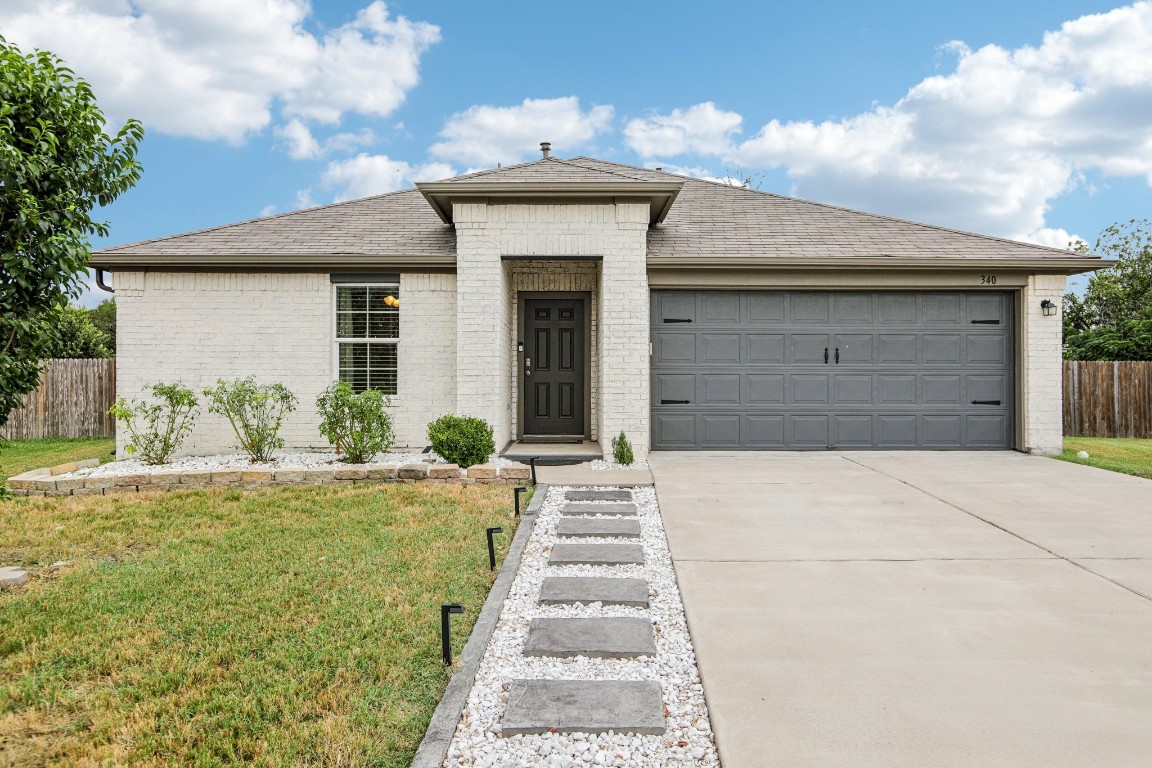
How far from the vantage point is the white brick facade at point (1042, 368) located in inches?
359

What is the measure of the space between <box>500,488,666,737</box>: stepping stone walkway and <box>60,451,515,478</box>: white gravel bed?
146 inches

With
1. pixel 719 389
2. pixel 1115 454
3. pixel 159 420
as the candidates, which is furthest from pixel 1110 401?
pixel 159 420

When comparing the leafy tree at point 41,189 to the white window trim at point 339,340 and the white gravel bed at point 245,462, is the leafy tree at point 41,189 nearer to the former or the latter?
the white gravel bed at point 245,462

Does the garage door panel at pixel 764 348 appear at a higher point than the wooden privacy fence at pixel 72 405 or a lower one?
higher

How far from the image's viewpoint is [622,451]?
8.23 meters

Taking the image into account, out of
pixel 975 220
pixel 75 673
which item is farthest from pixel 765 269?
pixel 975 220

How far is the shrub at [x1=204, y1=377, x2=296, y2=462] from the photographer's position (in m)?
8.13

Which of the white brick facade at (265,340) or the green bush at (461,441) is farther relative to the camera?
the white brick facade at (265,340)

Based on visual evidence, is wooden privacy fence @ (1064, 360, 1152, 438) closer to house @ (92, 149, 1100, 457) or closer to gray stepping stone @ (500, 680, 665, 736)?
house @ (92, 149, 1100, 457)

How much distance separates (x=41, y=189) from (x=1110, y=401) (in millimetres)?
16023

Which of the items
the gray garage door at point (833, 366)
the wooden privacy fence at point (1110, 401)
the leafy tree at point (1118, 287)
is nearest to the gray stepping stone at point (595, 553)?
the gray garage door at point (833, 366)

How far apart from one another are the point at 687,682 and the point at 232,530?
13.1 feet

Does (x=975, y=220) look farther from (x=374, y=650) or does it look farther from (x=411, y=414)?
(x=374, y=650)

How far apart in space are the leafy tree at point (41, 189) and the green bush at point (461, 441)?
3.85m
